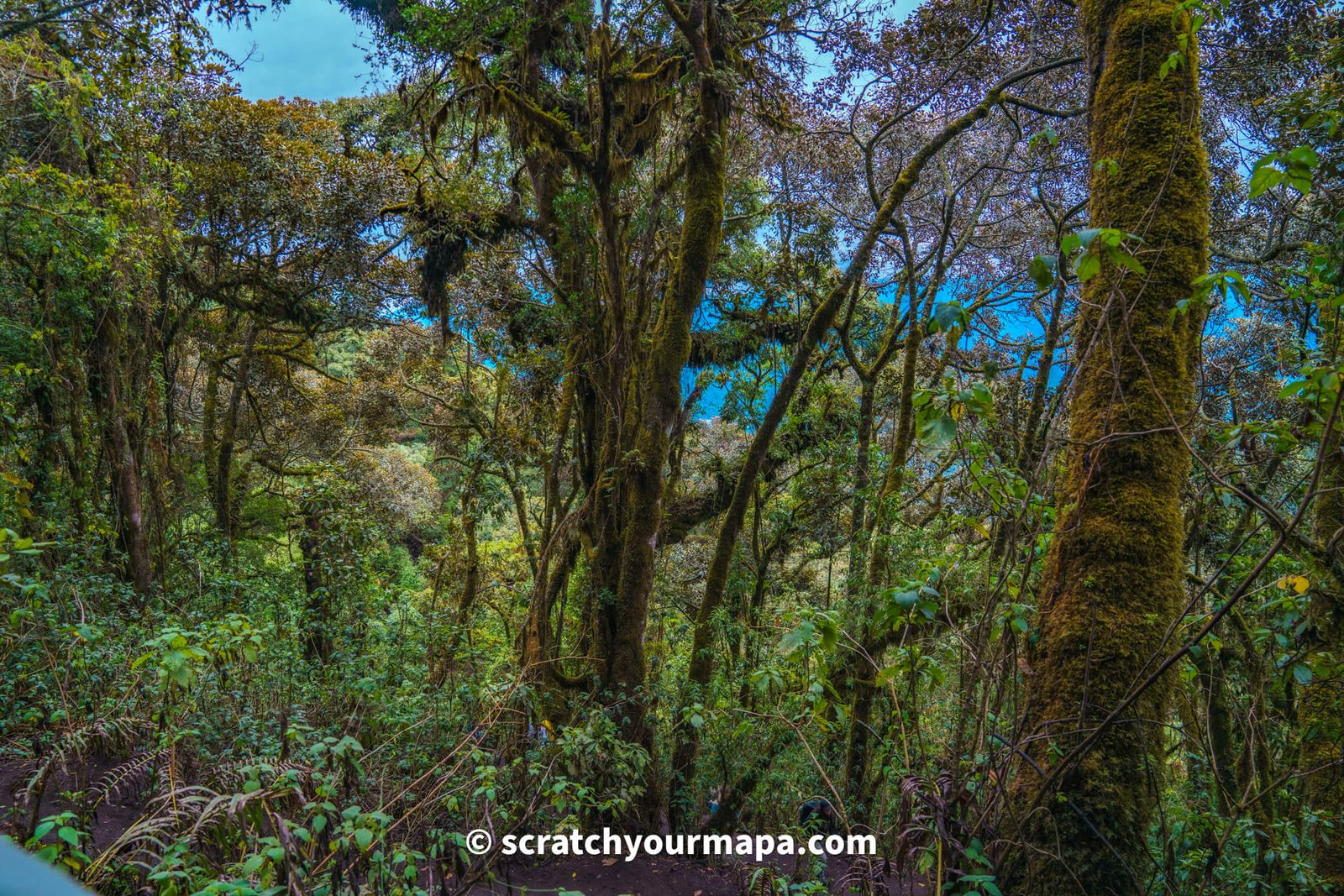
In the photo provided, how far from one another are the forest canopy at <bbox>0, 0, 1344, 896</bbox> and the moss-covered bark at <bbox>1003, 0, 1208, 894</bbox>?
14mm

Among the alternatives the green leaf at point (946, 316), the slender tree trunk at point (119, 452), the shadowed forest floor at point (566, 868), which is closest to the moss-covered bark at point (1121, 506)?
the green leaf at point (946, 316)

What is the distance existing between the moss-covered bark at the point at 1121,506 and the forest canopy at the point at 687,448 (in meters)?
0.01

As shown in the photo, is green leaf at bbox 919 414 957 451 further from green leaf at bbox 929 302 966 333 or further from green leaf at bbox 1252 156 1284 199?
green leaf at bbox 1252 156 1284 199

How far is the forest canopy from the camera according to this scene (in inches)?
→ 81.9

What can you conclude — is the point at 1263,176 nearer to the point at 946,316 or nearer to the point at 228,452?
the point at 946,316

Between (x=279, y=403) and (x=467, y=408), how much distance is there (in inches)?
170

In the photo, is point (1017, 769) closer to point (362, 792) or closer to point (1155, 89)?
point (1155, 89)

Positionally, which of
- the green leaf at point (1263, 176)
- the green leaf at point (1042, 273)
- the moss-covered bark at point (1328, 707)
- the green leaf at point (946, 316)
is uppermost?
the green leaf at point (1263, 176)

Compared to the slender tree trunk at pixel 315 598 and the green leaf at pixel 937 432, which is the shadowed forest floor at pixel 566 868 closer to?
the slender tree trunk at pixel 315 598

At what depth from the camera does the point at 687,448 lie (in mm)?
9633

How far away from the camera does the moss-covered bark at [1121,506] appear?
1.88 m

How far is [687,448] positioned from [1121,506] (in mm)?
7648

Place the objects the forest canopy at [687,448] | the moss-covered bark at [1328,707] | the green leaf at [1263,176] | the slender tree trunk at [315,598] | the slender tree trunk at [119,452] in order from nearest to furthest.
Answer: the green leaf at [1263,176]
the forest canopy at [687,448]
the moss-covered bark at [1328,707]
the slender tree trunk at [315,598]
the slender tree trunk at [119,452]

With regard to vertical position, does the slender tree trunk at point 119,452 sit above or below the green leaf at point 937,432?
above
